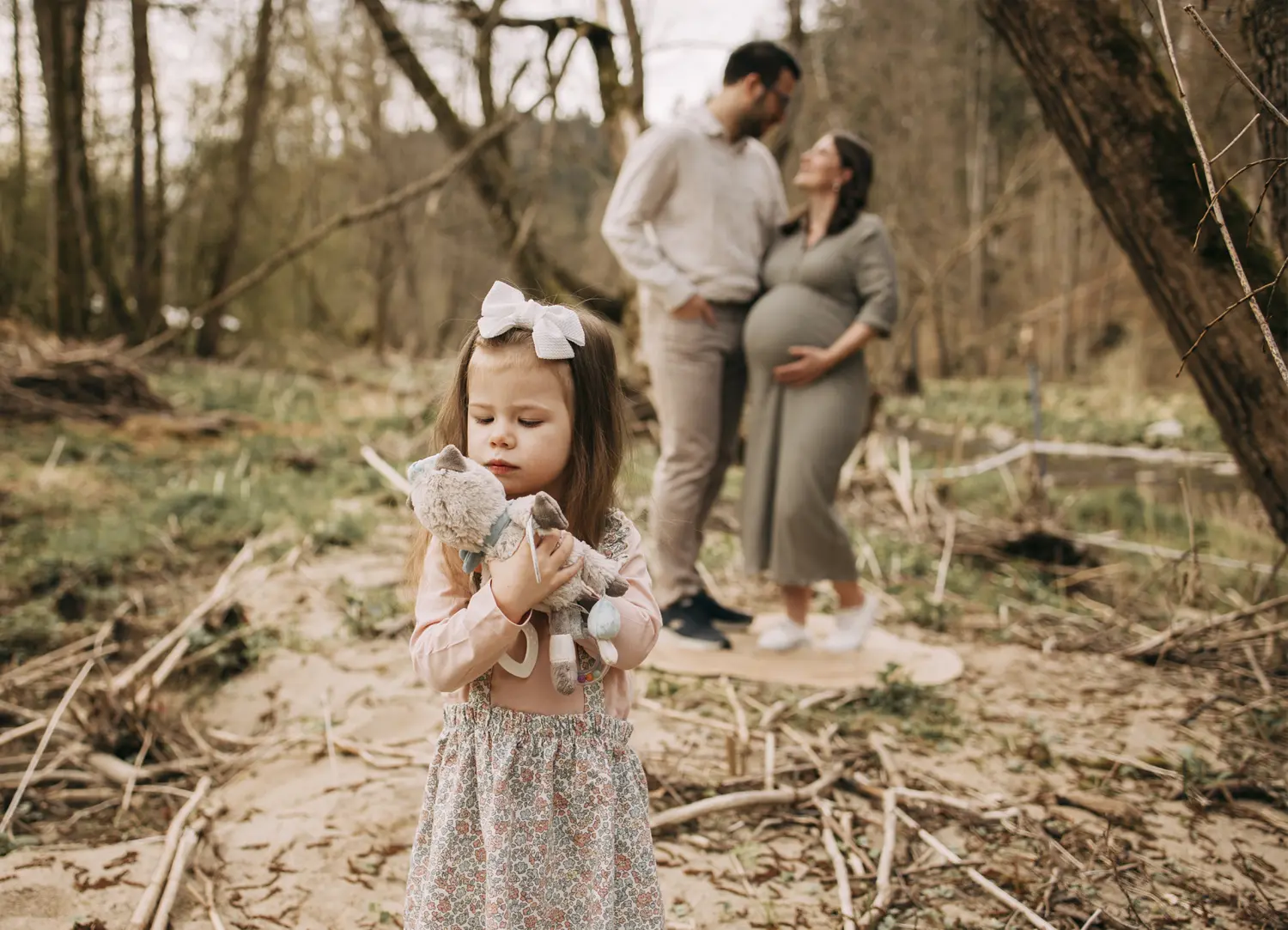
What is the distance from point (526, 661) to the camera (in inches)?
64.3

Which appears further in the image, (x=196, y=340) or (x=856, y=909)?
(x=196, y=340)

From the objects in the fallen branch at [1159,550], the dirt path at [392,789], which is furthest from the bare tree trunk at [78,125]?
the fallen branch at [1159,550]

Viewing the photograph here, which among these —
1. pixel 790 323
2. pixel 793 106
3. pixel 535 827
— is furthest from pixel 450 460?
pixel 793 106

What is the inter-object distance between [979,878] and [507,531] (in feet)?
4.98

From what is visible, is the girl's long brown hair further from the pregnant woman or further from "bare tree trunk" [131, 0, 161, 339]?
"bare tree trunk" [131, 0, 161, 339]

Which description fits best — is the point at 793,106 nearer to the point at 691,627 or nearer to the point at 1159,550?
the point at 1159,550

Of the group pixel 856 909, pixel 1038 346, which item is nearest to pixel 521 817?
pixel 856 909

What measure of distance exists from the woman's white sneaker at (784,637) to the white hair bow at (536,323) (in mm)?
2548

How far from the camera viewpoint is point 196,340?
14.5m

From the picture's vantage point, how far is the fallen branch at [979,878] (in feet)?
6.86

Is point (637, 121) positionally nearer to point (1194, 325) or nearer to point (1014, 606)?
point (1014, 606)

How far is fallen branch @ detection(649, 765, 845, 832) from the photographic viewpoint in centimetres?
256

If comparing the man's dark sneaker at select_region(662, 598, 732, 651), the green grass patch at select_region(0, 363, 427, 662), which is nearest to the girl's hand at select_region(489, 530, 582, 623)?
the man's dark sneaker at select_region(662, 598, 732, 651)

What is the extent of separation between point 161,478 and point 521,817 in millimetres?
5882
